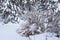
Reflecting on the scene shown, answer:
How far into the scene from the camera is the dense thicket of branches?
3066mm

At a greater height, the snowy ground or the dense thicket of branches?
the dense thicket of branches

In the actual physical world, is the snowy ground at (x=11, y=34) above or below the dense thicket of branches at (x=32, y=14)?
below

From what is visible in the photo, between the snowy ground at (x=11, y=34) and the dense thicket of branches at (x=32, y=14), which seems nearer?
the snowy ground at (x=11, y=34)

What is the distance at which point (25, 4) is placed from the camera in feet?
12.5

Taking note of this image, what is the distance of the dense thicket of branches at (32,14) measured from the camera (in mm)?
3066

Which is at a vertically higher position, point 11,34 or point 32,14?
point 32,14

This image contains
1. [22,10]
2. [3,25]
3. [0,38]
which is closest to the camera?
[0,38]

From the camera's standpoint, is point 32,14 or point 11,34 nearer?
point 11,34

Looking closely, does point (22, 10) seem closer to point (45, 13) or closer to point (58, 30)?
point (45, 13)

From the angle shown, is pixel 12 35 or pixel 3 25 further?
pixel 3 25

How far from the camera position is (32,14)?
3.28 metres

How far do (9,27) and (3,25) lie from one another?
17 cm

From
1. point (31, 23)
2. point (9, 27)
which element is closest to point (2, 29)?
point (9, 27)

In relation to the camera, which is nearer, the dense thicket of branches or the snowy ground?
the snowy ground
